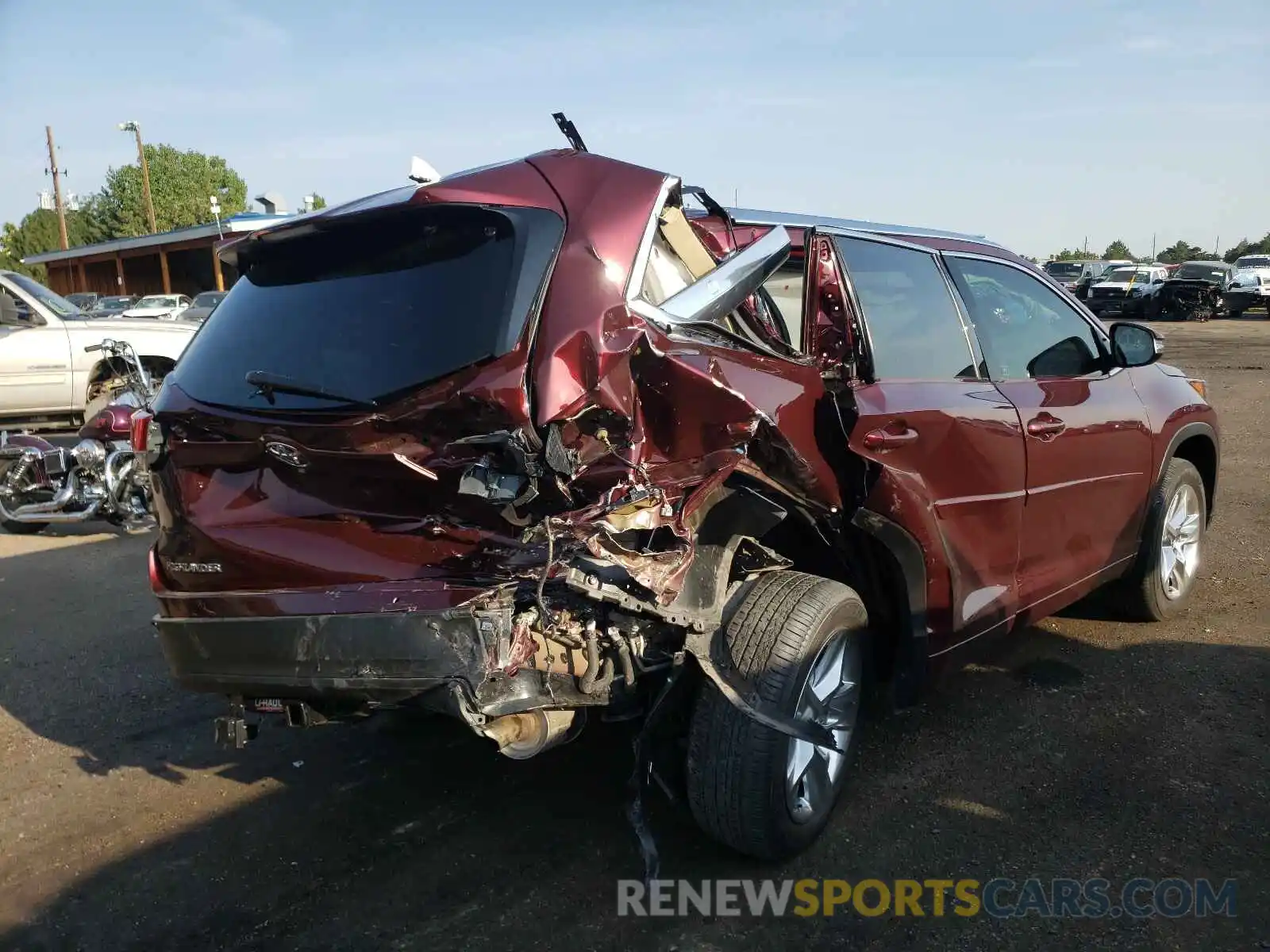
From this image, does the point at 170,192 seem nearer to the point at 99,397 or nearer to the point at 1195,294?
the point at 1195,294

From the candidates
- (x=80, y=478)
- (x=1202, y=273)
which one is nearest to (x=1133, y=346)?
(x=80, y=478)

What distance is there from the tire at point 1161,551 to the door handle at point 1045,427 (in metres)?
1.10

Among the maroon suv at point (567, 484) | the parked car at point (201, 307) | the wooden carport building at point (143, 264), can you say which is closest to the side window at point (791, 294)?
the maroon suv at point (567, 484)

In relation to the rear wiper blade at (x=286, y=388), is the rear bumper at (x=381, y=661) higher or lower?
lower

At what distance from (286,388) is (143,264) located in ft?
188

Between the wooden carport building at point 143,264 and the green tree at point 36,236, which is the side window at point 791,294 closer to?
the wooden carport building at point 143,264

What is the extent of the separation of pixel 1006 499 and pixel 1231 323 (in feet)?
99.0

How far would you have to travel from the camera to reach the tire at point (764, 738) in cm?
288

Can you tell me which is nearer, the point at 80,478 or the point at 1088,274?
the point at 80,478

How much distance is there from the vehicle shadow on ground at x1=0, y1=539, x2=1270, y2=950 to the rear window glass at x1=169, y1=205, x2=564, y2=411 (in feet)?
4.82

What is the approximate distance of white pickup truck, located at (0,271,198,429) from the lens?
973 centimetres

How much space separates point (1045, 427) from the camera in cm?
405

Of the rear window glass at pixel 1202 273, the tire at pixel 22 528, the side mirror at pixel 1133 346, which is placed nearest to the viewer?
the side mirror at pixel 1133 346

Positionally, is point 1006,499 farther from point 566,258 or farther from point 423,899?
point 423,899
